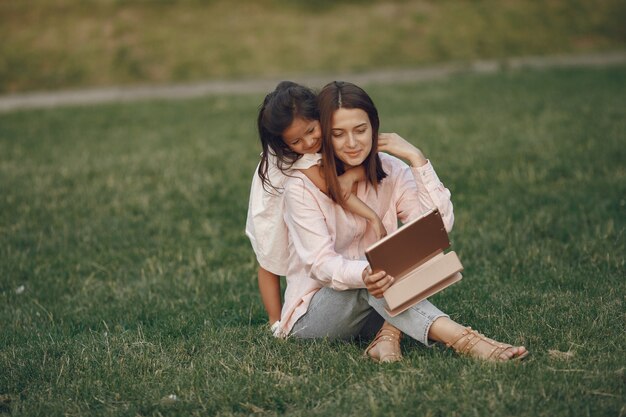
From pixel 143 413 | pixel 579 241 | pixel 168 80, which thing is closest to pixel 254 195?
pixel 143 413

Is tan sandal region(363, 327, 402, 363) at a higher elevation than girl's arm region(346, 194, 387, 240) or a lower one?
lower

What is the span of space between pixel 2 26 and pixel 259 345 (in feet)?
52.4

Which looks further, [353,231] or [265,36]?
[265,36]

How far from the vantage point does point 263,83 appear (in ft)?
50.5

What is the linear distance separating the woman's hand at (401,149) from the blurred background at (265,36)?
41.4 feet

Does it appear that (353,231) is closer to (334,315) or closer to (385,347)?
(334,315)

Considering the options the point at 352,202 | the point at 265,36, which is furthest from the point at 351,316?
the point at 265,36

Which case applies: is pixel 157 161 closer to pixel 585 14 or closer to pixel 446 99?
pixel 446 99

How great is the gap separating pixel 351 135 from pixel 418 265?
0.71 meters

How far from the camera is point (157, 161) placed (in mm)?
8930

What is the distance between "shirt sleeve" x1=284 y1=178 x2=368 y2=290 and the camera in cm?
387

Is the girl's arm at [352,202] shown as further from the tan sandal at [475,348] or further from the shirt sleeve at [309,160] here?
the tan sandal at [475,348]

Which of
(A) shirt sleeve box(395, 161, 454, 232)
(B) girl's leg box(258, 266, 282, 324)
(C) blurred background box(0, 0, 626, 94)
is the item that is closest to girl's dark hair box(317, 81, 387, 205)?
(A) shirt sleeve box(395, 161, 454, 232)

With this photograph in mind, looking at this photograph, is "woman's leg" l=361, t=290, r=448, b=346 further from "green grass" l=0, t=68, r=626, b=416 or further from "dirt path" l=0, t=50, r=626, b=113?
"dirt path" l=0, t=50, r=626, b=113
